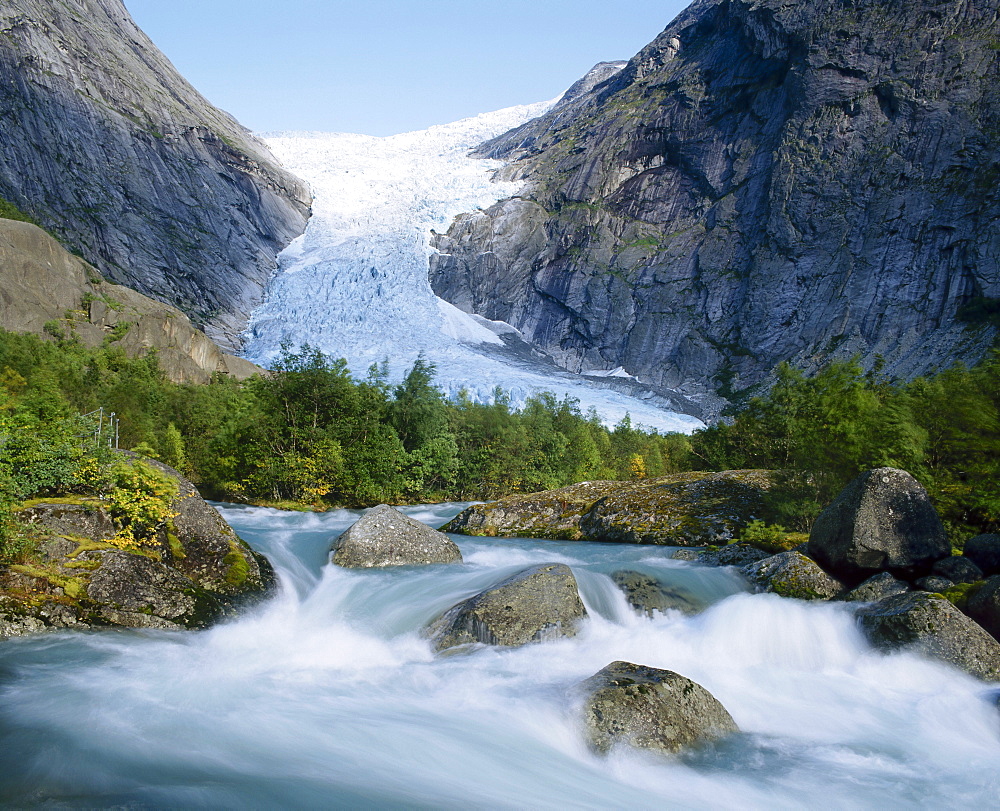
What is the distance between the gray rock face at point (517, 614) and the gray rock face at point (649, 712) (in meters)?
2.05

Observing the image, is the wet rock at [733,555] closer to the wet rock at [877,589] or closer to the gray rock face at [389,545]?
the wet rock at [877,589]

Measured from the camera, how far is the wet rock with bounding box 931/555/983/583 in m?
9.95

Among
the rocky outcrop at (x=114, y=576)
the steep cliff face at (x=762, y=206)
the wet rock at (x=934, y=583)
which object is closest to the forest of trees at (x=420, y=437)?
the rocky outcrop at (x=114, y=576)

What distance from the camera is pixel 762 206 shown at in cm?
11319

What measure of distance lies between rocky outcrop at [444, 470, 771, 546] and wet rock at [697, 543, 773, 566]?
2.89 m

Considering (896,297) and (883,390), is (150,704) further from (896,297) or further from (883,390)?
(896,297)

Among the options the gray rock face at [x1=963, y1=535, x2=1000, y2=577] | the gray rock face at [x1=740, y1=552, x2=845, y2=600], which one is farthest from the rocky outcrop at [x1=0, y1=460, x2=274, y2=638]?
the gray rock face at [x1=963, y1=535, x2=1000, y2=577]

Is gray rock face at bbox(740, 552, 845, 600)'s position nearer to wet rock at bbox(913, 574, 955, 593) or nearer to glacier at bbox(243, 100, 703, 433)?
wet rock at bbox(913, 574, 955, 593)

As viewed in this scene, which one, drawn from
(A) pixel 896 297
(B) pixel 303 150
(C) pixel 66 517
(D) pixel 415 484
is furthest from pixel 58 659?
(B) pixel 303 150

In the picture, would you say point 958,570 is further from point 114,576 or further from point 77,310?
point 77,310

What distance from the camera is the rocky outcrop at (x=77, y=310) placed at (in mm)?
52966

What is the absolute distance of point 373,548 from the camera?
13.3 meters

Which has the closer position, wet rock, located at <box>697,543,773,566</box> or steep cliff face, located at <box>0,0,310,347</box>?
wet rock, located at <box>697,543,773,566</box>

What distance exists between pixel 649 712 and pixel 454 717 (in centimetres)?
218
